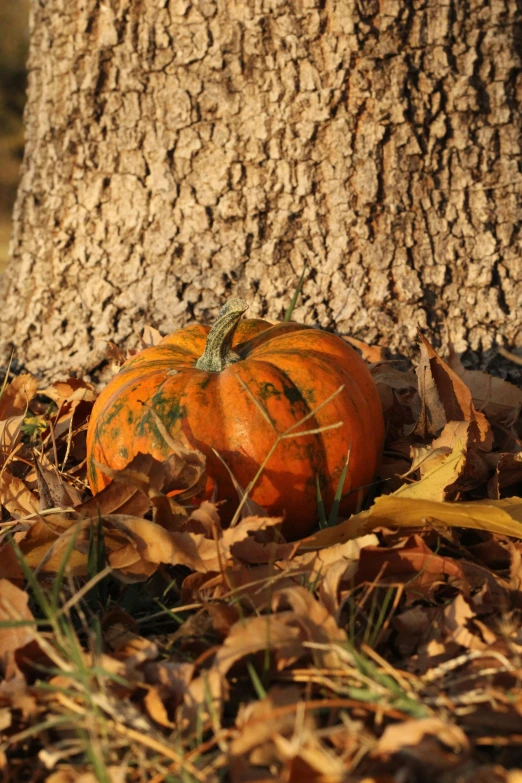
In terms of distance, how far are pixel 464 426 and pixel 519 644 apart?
84 cm

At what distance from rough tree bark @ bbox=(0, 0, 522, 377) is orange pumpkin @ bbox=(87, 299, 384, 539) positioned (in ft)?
3.24

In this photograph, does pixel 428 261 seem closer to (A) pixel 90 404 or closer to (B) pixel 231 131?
(B) pixel 231 131

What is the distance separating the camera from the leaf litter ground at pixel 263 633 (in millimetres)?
1303

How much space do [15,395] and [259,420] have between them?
133 centimetres

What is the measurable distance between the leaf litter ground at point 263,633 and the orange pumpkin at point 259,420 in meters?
0.13

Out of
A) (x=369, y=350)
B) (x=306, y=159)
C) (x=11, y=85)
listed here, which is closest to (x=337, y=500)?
(x=369, y=350)

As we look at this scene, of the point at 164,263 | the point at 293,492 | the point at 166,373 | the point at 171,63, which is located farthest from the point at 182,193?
the point at 293,492

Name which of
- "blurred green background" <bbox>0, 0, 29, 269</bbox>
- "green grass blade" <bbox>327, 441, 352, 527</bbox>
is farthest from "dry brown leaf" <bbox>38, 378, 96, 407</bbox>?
"blurred green background" <bbox>0, 0, 29, 269</bbox>

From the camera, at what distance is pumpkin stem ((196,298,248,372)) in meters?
2.35

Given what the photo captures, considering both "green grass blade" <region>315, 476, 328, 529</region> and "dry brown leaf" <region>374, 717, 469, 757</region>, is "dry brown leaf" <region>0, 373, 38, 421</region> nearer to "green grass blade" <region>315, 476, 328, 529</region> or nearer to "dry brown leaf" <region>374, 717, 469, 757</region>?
"green grass blade" <region>315, 476, 328, 529</region>

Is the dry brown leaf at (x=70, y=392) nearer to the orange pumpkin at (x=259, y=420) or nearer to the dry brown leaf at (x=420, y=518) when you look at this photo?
the orange pumpkin at (x=259, y=420)

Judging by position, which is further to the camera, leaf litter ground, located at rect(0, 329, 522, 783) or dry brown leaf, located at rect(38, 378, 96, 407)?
dry brown leaf, located at rect(38, 378, 96, 407)

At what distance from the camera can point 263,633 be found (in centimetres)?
156

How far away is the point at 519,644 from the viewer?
1.64 metres
